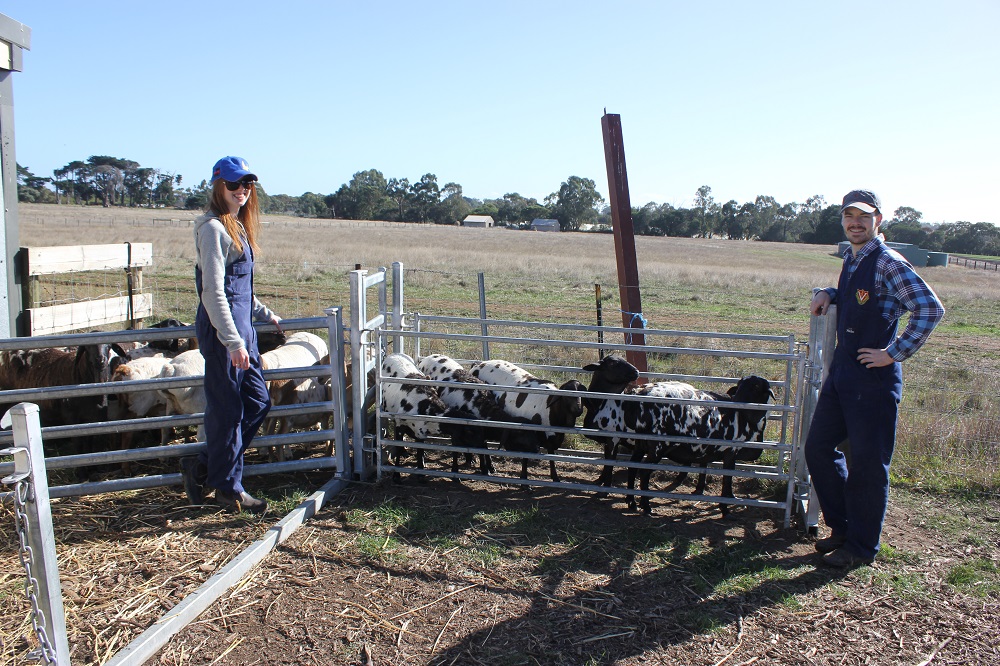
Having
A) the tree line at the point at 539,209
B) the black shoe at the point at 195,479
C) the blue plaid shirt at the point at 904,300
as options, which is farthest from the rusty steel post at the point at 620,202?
the tree line at the point at 539,209

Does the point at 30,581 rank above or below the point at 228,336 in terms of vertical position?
below

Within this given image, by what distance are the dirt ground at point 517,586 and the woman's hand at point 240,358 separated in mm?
1290

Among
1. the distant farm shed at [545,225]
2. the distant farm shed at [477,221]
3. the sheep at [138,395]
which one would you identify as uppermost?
the distant farm shed at [477,221]

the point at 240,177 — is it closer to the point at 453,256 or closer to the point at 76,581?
the point at 76,581

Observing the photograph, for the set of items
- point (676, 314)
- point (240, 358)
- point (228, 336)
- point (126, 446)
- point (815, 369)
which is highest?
point (228, 336)

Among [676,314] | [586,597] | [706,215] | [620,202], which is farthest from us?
[706,215]

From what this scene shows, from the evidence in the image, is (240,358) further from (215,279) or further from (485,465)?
(485,465)

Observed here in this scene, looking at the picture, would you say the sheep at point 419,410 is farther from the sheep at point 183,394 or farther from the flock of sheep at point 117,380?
the sheep at point 183,394

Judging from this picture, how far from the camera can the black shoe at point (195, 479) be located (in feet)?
18.1

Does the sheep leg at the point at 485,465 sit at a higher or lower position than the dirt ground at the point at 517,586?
higher

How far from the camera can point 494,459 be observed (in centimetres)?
723

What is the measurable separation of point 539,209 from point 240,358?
4044 inches

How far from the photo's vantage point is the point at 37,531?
2840 millimetres

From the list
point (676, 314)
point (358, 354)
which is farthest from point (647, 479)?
point (676, 314)
